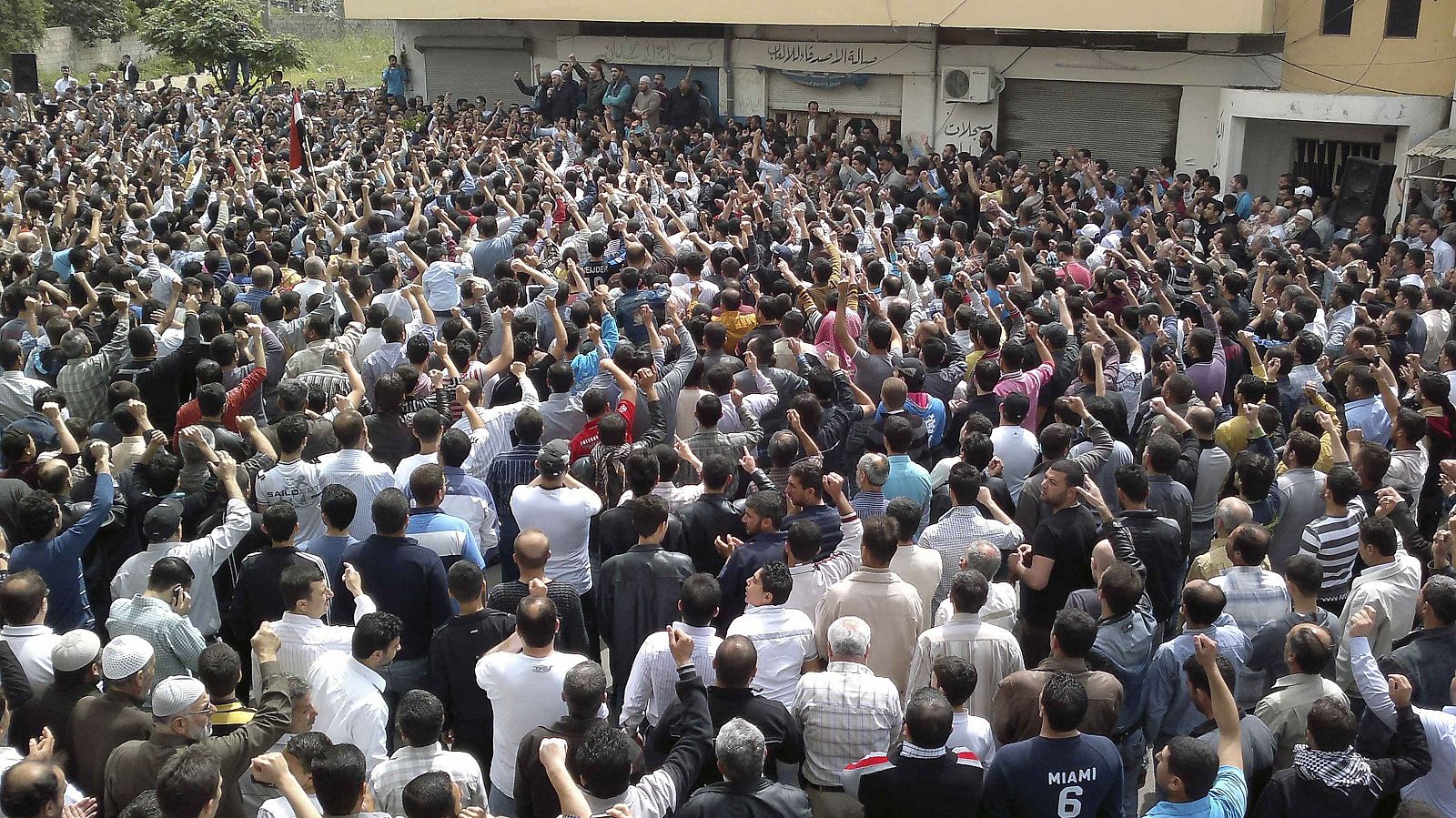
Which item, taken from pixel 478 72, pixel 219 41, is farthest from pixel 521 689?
pixel 219 41

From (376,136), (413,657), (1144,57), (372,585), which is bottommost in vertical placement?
(413,657)

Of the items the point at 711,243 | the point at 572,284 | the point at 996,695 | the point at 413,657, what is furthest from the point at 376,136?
the point at 996,695

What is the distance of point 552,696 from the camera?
13.8ft

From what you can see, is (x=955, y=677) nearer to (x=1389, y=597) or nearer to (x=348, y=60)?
(x=1389, y=597)

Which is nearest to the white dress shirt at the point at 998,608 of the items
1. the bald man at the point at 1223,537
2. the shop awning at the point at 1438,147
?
the bald man at the point at 1223,537

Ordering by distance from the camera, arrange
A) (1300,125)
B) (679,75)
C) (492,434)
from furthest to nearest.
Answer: (679,75), (1300,125), (492,434)

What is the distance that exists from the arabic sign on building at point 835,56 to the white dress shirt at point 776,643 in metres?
16.0

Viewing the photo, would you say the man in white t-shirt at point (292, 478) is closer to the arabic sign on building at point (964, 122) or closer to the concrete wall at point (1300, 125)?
the concrete wall at point (1300, 125)

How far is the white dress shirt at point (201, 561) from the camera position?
5062 mm

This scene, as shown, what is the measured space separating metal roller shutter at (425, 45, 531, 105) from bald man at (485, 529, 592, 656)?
68.0ft

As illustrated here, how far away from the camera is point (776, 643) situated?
175 inches

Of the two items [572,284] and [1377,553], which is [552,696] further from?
[572,284]

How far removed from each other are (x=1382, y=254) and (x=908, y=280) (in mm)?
5319

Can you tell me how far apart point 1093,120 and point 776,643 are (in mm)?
15307
